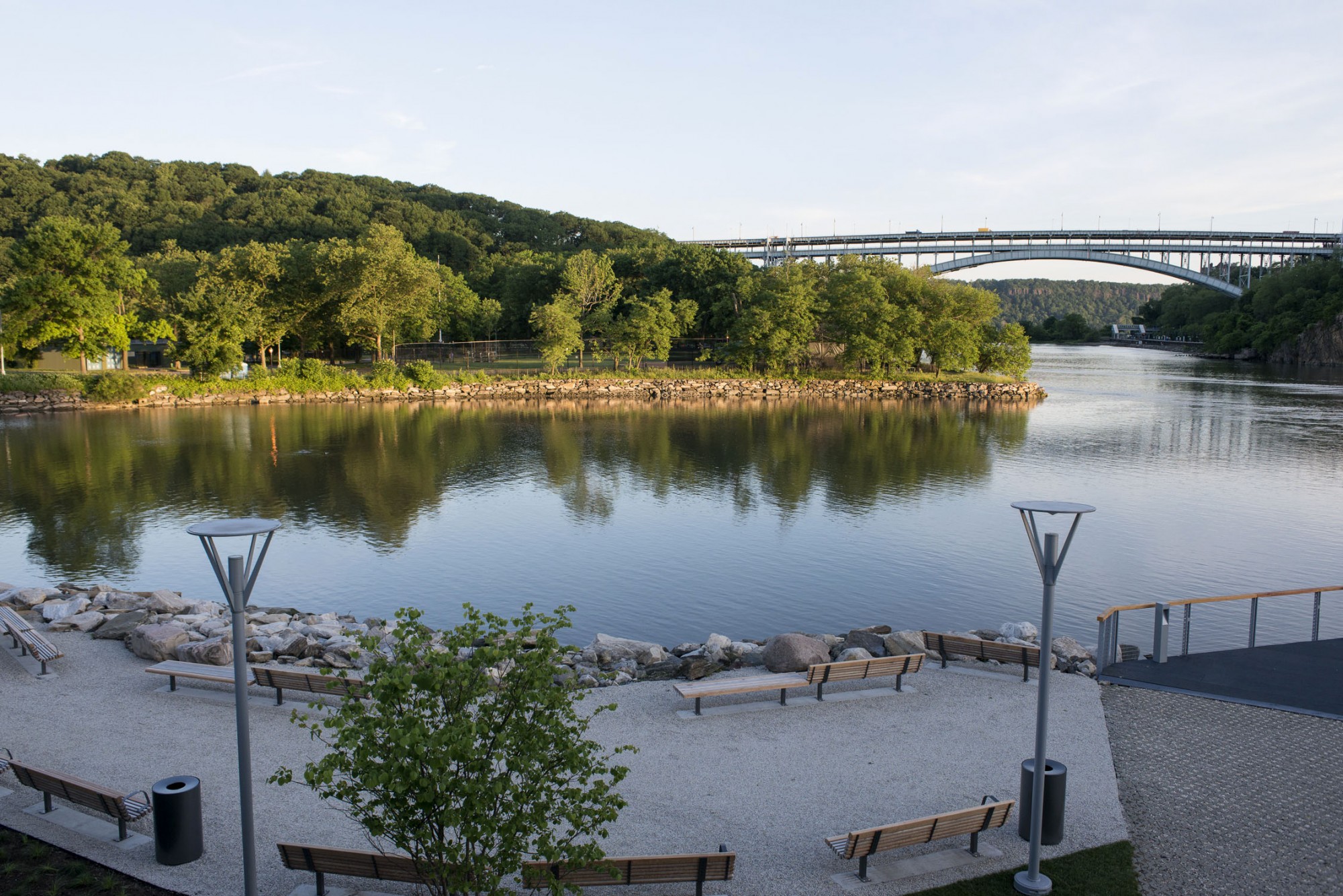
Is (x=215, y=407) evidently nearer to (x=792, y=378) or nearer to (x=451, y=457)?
(x=451, y=457)

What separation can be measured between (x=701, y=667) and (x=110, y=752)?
6986 millimetres

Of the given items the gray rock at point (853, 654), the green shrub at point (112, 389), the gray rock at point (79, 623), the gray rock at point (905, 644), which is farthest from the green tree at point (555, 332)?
the gray rock at point (853, 654)

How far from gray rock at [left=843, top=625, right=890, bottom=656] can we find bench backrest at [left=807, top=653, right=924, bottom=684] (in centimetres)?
113

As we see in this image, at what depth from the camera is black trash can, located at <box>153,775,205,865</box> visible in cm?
743

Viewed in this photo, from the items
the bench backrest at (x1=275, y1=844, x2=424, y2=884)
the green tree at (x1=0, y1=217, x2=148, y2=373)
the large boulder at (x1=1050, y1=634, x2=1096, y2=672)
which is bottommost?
the large boulder at (x1=1050, y1=634, x2=1096, y2=672)

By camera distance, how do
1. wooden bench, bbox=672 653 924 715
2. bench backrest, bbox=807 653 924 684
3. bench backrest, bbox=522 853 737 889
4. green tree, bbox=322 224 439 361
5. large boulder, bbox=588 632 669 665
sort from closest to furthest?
bench backrest, bbox=522 853 737 889
wooden bench, bbox=672 653 924 715
bench backrest, bbox=807 653 924 684
large boulder, bbox=588 632 669 665
green tree, bbox=322 224 439 361

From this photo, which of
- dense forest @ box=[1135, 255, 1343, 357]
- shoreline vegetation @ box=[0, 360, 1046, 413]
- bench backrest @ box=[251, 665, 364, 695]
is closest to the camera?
bench backrest @ box=[251, 665, 364, 695]

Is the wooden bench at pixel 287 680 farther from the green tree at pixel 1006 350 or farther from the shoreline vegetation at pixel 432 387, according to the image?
the green tree at pixel 1006 350

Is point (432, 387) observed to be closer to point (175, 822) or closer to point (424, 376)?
point (424, 376)

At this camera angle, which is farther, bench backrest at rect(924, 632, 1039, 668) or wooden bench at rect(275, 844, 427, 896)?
bench backrest at rect(924, 632, 1039, 668)

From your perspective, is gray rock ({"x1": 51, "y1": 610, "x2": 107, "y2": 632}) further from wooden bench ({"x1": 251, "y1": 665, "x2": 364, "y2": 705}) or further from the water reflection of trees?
the water reflection of trees

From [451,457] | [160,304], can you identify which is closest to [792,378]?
[451,457]

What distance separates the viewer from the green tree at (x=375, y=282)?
59406 mm

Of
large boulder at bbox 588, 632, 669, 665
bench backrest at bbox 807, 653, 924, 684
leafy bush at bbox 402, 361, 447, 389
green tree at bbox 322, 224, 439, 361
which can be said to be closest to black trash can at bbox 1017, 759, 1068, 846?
bench backrest at bbox 807, 653, 924, 684
